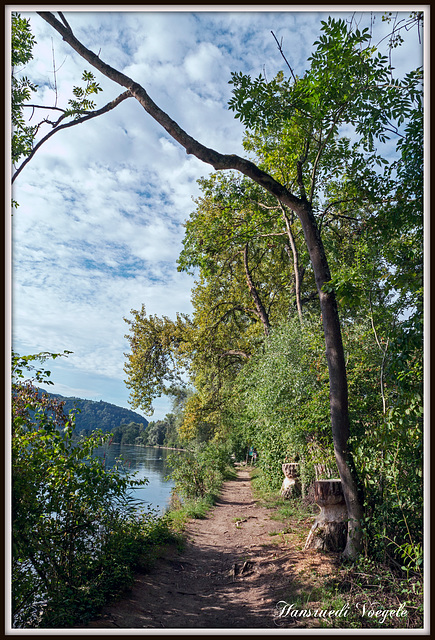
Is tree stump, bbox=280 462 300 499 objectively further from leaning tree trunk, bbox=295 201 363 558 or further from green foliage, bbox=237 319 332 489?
leaning tree trunk, bbox=295 201 363 558

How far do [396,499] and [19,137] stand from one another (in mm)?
7083

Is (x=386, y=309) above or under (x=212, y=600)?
above

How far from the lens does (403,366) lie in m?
3.88

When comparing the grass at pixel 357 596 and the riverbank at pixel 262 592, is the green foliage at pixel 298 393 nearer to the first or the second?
the riverbank at pixel 262 592

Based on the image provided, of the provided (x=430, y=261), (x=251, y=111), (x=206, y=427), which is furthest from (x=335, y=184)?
(x=206, y=427)

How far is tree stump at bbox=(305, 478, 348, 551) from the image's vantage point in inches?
236

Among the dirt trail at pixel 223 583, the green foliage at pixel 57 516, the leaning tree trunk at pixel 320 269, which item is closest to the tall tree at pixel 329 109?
the leaning tree trunk at pixel 320 269

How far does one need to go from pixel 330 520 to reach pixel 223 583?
1840mm

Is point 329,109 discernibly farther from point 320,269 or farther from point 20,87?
point 20,87

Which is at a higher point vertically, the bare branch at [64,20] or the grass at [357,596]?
the bare branch at [64,20]

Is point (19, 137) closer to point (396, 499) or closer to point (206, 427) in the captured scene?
point (396, 499)

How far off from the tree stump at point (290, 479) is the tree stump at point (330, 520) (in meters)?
4.77

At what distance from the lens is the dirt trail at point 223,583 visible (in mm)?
4383

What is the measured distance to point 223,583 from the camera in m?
5.77
